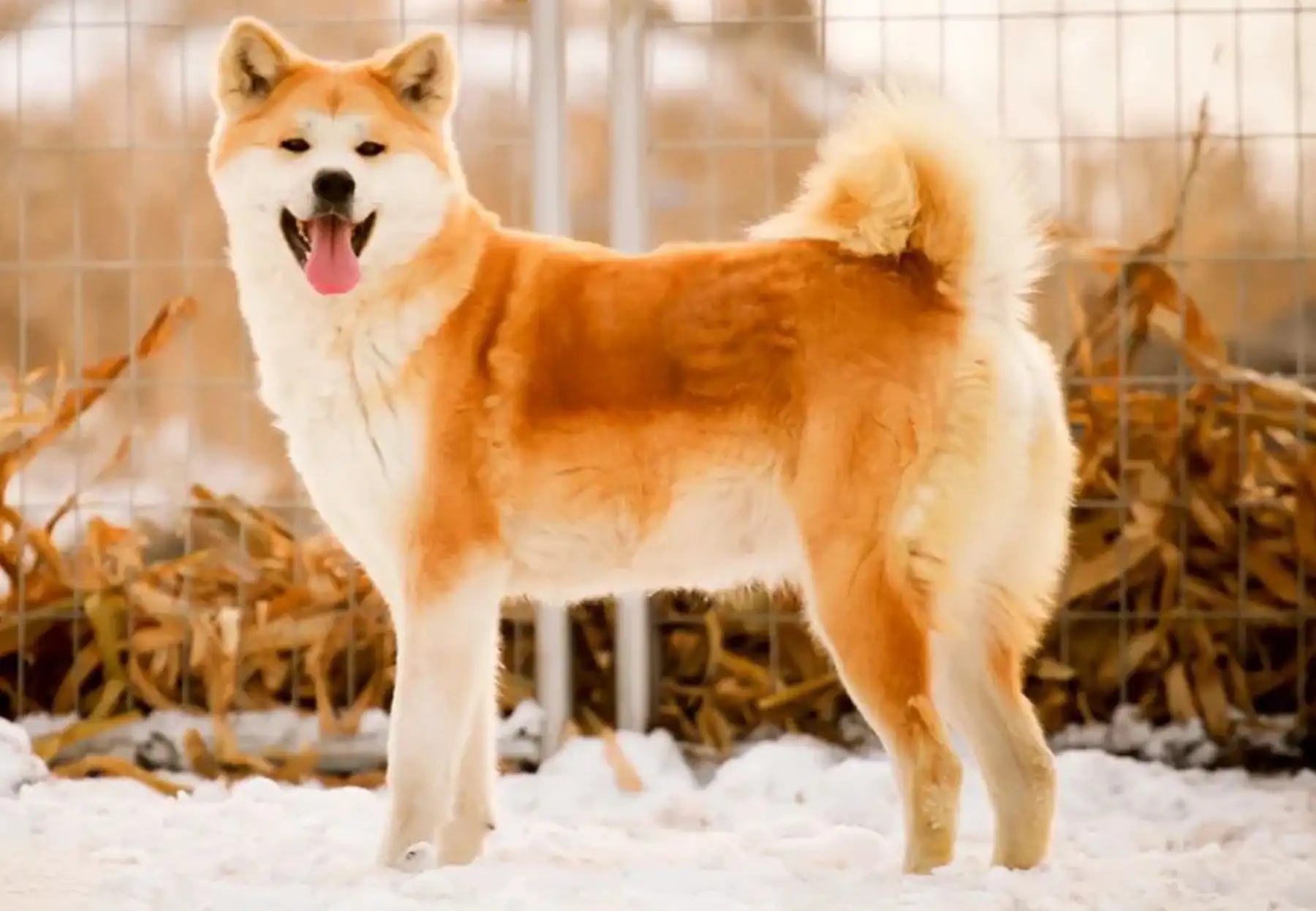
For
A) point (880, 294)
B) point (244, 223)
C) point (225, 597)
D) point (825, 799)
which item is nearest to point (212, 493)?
point (225, 597)

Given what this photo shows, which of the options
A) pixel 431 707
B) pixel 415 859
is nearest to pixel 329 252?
pixel 431 707

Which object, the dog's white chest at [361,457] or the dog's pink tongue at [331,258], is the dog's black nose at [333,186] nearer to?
the dog's pink tongue at [331,258]

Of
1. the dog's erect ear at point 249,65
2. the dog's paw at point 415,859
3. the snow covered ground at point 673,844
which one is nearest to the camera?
the snow covered ground at point 673,844

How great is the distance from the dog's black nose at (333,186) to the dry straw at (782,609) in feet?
3.40

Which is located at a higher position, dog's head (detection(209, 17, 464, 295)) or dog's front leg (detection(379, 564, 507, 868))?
dog's head (detection(209, 17, 464, 295))

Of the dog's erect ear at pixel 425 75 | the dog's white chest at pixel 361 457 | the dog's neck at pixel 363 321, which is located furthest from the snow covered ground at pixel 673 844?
the dog's erect ear at pixel 425 75

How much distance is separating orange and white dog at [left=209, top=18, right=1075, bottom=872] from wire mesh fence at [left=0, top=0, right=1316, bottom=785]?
2.36ft

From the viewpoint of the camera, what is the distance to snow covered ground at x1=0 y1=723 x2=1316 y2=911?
69.9 inches

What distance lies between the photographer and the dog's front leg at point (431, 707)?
1897 mm

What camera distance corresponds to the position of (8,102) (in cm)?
307

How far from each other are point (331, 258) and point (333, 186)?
90mm

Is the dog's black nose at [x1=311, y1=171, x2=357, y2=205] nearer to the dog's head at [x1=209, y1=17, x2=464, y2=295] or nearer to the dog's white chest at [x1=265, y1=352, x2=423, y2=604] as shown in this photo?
the dog's head at [x1=209, y1=17, x2=464, y2=295]

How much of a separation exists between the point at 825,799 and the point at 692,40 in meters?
1.40

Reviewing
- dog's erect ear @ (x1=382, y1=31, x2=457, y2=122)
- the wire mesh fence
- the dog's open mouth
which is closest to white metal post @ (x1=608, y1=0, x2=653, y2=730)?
the wire mesh fence
